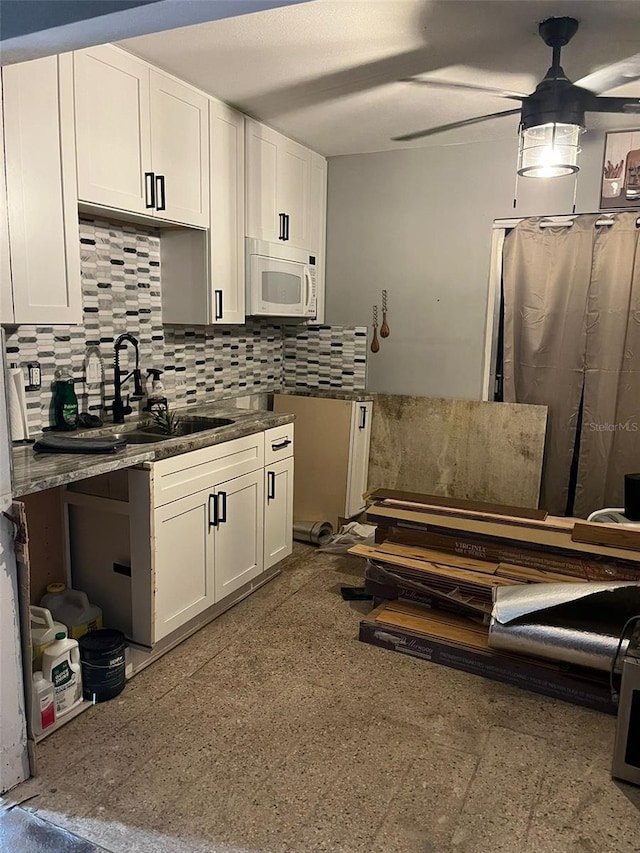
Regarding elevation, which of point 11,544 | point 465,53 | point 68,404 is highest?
point 465,53

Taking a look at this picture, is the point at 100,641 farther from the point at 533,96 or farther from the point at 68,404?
the point at 533,96

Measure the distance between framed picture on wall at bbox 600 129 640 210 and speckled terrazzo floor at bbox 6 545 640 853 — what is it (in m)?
2.78

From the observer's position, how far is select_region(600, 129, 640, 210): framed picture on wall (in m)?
3.55

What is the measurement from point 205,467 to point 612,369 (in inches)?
97.6

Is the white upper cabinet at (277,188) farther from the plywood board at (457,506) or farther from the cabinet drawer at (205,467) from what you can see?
the plywood board at (457,506)

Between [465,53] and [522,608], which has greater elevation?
[465,53]

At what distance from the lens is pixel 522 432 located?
395cm

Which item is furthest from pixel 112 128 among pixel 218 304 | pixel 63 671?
pixel 63 671

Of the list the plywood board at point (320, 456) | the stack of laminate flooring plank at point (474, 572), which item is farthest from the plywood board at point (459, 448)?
the stack of laminate flooring plank at point (474, 572)

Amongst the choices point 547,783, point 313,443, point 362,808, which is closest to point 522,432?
point 313,443

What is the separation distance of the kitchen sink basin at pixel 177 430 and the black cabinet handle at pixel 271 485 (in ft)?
1.18

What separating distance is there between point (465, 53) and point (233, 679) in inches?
109

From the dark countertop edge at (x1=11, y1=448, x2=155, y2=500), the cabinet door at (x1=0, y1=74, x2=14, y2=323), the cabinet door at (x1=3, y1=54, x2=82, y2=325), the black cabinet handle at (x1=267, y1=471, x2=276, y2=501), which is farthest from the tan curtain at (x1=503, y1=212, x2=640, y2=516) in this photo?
the cabinet door at (x1=0, y1=74, x2=14, y2=323)

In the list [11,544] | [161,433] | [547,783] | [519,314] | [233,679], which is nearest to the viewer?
[11,544]
